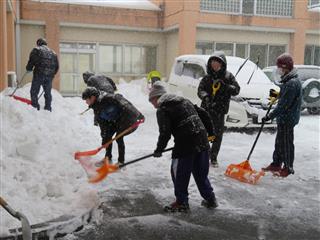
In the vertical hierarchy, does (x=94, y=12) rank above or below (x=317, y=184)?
above

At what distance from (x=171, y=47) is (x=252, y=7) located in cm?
412

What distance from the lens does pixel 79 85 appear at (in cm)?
1977

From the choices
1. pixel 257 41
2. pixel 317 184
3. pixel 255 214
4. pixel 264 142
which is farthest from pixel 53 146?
pixel 257 41

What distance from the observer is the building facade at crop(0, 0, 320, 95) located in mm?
18219

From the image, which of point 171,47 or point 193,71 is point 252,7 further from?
point 193,71

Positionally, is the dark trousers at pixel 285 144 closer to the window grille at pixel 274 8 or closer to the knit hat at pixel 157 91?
the knit hat at pixel 157 91

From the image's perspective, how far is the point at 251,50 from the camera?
65.2ft

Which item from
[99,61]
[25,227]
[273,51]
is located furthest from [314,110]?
[25,227]

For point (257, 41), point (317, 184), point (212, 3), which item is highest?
point (212, 3)

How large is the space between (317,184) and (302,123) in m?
5.69

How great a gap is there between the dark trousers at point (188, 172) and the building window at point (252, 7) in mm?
14842

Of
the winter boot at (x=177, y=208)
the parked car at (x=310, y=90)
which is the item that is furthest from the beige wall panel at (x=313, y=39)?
the winter boot at (x=177, y=208)

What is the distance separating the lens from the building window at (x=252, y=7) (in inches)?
736

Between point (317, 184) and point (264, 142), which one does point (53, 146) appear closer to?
point (317, 184)
